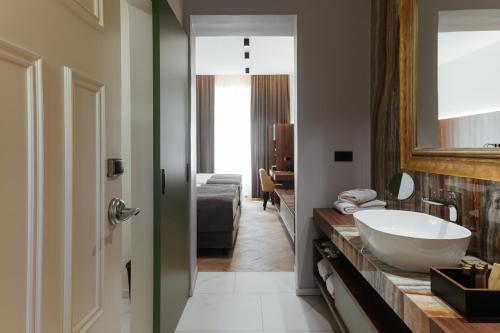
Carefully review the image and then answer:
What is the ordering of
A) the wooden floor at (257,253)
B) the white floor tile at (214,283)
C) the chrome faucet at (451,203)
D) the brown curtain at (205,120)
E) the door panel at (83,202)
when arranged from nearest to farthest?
1. the door panel at (83,202)
2. the chrome faucet at (451,203)
3. the white floor tile at (214,283)
4. the wooden floor at (257,253)
5. the brown curtain at (205,120)

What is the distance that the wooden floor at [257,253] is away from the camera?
314 cm

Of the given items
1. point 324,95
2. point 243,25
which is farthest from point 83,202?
point 243,25

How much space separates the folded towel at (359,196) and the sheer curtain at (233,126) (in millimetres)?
5233

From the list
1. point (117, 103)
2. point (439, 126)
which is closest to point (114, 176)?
point (117, 103)

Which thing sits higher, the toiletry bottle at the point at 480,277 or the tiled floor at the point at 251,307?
the toiletry bottle at the point at 480,277

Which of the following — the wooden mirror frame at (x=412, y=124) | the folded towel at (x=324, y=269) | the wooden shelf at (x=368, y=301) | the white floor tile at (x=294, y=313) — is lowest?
the white floor tile at (x=294, y=313)

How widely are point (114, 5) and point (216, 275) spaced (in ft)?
8.23

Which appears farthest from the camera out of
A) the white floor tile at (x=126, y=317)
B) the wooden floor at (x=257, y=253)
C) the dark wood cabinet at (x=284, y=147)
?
the dark wood cabinet at (x=284, y=147)

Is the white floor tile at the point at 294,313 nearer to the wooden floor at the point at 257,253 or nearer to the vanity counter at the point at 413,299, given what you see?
the wooden floor at the point at 257,253

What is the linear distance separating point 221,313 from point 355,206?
1.24 meters

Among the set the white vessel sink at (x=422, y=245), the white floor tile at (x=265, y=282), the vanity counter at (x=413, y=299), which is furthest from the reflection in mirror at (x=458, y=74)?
the white floor tile at (x=265, y=282)

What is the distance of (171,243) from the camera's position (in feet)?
6.32

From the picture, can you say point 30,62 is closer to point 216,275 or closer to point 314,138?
point 314,138

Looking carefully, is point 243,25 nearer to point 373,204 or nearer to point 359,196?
point 359,196
